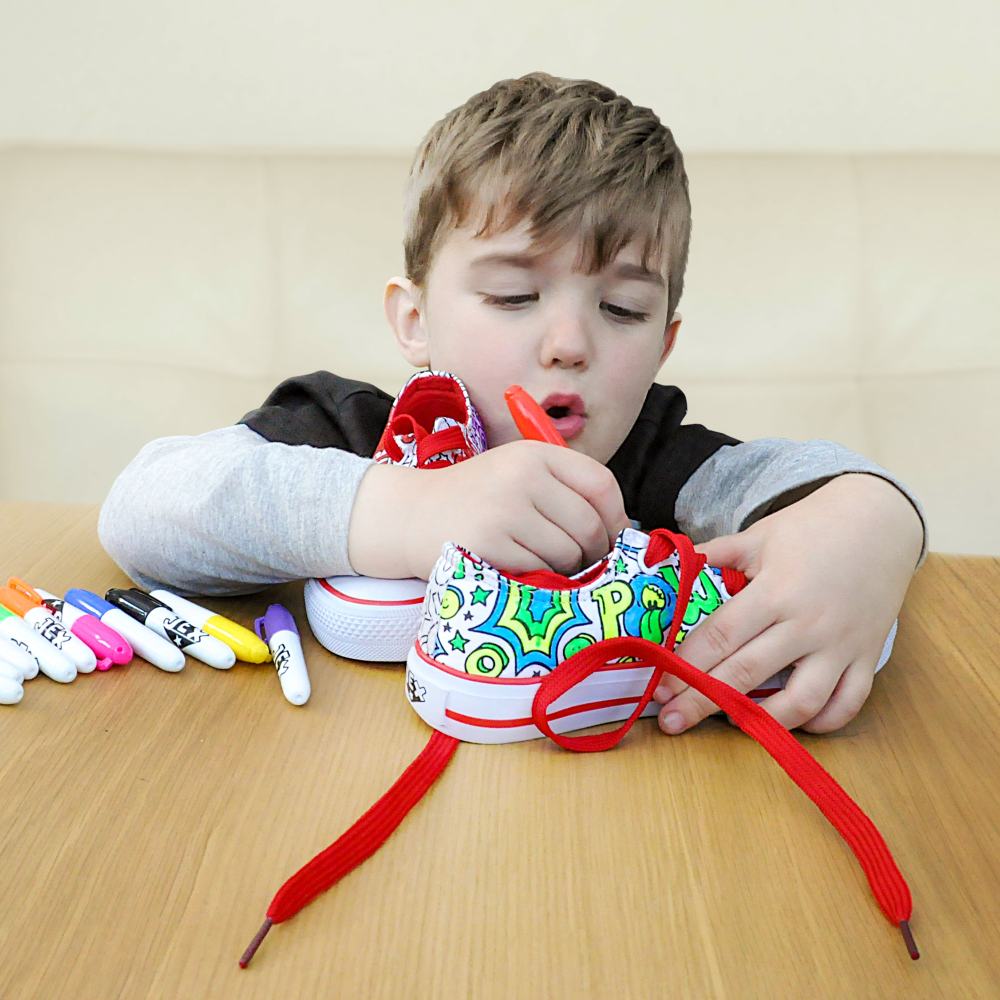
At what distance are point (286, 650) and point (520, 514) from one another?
5.5 inches

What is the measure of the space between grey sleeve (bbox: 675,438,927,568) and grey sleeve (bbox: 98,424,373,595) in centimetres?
25

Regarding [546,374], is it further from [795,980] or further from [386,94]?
[386,94]

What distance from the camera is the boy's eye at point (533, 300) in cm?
72

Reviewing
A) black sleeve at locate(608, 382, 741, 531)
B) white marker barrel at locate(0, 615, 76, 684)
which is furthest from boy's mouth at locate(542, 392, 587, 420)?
white marker barrel at locate(0, 615, 76, 684)

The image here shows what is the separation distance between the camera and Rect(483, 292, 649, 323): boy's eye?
722 millimetres

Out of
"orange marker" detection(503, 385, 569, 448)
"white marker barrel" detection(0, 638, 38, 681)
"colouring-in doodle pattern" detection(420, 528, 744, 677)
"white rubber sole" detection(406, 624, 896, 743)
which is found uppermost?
"orange marker" detection(503, 385, 569, 448)

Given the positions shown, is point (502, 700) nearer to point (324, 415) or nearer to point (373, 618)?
point (373, 618)

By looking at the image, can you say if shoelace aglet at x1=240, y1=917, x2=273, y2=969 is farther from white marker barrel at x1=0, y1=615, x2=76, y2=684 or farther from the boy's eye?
the boy's eye

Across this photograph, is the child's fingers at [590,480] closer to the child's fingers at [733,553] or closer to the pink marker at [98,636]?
the child's fingers at [733,553]

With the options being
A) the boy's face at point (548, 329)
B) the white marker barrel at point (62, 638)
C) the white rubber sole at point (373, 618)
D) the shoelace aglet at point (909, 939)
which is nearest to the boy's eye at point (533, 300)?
the boy's face at point (548, 329)

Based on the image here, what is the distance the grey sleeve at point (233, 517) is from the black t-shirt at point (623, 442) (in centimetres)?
9

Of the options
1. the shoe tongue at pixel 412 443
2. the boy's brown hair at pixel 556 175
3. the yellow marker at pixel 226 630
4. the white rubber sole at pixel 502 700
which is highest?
the boy's brown hair at pixel 556 175

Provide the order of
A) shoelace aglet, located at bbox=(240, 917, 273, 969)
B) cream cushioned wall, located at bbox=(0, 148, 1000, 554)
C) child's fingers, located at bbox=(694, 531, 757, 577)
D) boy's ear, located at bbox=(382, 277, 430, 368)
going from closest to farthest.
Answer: shoelace aglet, located at bbox=(240, 917, 273, 969) → child's fingers, located at bbox=(694, 531, 757, 577) → boy's ear, located at bbox=(382, 277, 430, 368) → cream cushioned wall, located at bbox=(0, 148, 1000, 554)

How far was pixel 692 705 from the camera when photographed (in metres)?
0.53
